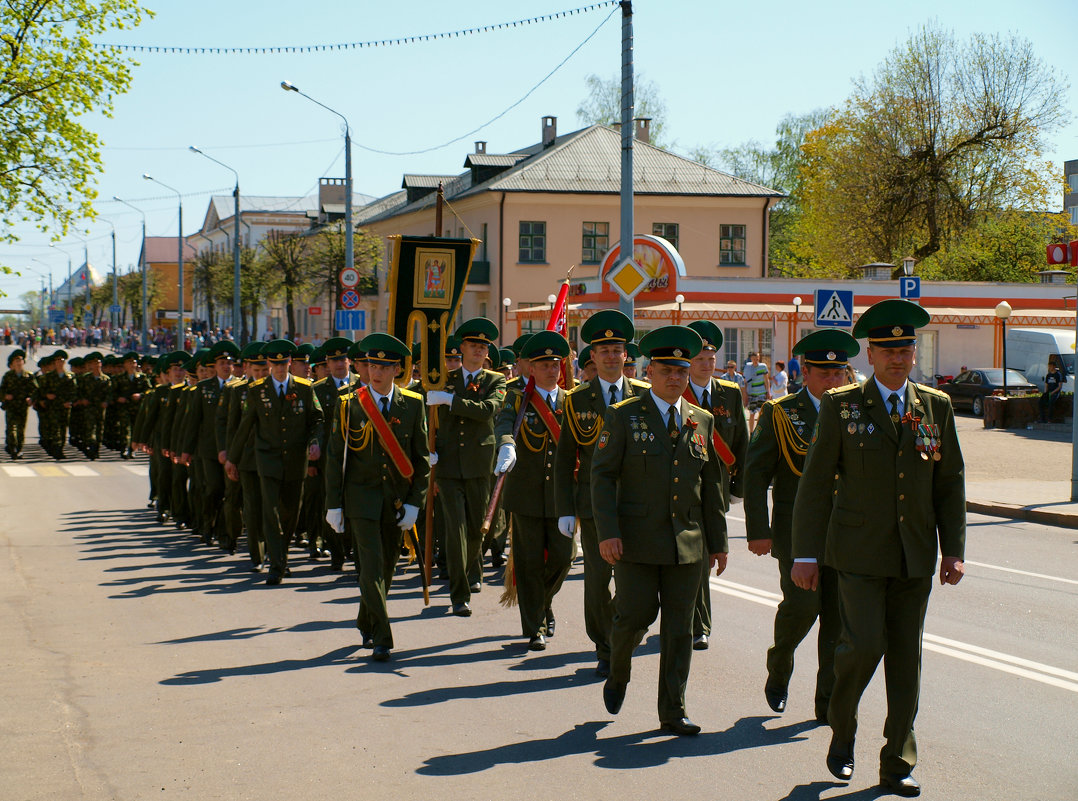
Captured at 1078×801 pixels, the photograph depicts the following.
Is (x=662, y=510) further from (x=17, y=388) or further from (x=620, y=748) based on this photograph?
(x=17, y=388)

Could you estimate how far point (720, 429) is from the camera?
26.2ft

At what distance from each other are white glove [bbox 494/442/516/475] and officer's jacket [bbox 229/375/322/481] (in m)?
3.06

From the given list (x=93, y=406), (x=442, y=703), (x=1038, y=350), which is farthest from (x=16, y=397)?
(x=1038, y=350)

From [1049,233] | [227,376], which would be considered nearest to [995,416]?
[227,376]

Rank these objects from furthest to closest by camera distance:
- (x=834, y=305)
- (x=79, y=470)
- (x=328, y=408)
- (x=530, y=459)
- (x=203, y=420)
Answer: (x=79, y=470) < (x=834, y=305) < (x=203, y=420) < (x=328, y=408) < (x=530, y=459)

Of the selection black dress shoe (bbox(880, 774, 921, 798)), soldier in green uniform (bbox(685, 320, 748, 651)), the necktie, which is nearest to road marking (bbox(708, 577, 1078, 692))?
soldier in green uniform (bbox(685, 320, 748, 651))

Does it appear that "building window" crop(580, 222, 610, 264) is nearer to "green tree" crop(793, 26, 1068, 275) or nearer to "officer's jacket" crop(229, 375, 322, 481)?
"green tree" crop(793, 26, 1068, 275)

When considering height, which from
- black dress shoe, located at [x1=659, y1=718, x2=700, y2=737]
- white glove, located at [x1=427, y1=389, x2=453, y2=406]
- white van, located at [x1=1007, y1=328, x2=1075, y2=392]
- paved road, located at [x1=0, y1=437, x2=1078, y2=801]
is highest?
white van, located at [x1=1007, y1=328, x2=1075, y2=392]

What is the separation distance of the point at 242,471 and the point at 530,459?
3677 mm

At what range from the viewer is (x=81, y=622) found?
353 inches

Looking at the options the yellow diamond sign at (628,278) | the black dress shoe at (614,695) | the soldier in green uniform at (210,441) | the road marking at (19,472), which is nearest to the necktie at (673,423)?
the black dress shoe at (614,695)

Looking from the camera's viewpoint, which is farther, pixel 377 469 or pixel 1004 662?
pixel 377 469

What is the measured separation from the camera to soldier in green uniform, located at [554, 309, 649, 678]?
7062 millimetres

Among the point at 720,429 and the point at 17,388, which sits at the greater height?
the point at 720,429
